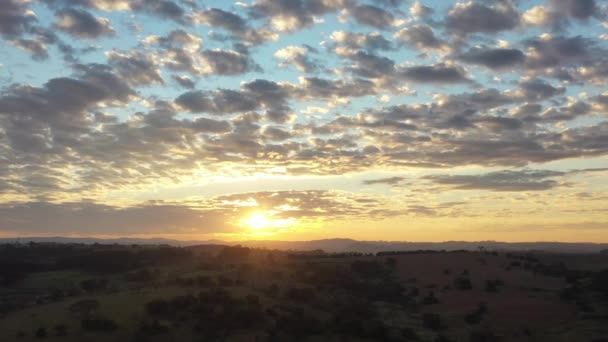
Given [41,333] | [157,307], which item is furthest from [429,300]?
[41,333]

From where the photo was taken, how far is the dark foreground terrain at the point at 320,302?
32250 mm

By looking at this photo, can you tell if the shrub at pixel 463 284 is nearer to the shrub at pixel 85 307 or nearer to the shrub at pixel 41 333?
the shrub at pixel 85 307

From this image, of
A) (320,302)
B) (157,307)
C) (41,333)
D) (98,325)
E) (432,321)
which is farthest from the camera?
(320,302)

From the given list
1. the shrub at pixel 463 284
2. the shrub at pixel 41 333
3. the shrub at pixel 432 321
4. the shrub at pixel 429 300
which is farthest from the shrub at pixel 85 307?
the shrub at pixel 463 284

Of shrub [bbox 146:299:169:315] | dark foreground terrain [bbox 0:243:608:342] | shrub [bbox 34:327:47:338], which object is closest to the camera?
shrub [bbox 34:327:47:338]

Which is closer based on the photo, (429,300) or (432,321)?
(432,321)

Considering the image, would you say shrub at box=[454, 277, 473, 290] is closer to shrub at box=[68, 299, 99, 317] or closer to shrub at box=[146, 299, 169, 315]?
shrub at box=[146, 299, 169, 315]

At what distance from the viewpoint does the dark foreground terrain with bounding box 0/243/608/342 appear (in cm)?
3225

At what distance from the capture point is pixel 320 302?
134 ft

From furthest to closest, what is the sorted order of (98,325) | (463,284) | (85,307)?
(463,284), (85,307), (98,325)

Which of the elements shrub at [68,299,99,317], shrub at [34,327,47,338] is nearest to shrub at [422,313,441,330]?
shrub at [68,299,99,317]

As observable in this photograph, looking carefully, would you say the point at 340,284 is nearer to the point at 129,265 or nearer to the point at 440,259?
the point at 440,259

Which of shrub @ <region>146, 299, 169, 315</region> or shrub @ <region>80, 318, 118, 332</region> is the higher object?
shrub @ <region>146, 299, 169, 315</region>

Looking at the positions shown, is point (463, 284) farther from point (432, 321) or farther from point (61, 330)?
point (61, 330)
